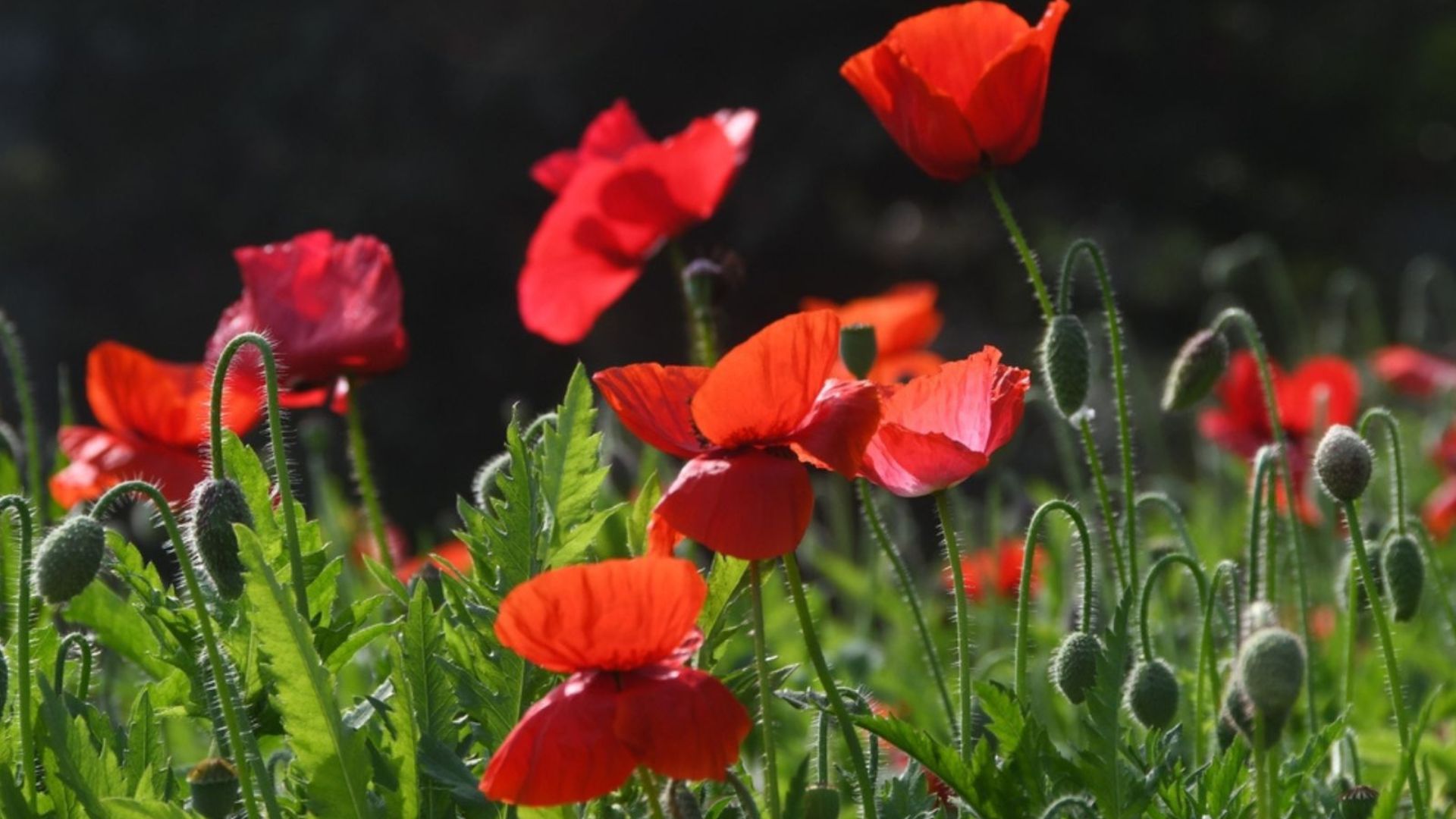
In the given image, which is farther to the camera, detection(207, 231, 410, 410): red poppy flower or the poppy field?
detection(207, 231, 410, 410): red poppy flower

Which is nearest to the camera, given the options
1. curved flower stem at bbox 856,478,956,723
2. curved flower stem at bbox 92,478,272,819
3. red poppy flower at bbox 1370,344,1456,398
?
curved flower stem at bbox 92,478,272,819

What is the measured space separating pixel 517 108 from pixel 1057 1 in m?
5.15

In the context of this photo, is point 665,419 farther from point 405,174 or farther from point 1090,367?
point 405,174

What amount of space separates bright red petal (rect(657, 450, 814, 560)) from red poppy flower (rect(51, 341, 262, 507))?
890 mm

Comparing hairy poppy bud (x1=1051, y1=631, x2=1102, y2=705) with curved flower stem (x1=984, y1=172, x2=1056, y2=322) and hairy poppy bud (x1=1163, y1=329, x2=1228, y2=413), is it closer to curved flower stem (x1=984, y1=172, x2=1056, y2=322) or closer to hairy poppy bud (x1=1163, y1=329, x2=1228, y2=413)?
curved flower stem (x1=984, y1=172, x2=1056, y2=322)

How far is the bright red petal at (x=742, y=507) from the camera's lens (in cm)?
133

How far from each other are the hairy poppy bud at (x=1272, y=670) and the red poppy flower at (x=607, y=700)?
0.35m

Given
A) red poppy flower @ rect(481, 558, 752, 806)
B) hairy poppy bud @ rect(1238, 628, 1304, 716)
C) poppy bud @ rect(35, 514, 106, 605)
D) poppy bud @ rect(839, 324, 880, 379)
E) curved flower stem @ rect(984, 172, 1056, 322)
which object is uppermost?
curved flower stem @ rect(984, 172, 1056, 322)

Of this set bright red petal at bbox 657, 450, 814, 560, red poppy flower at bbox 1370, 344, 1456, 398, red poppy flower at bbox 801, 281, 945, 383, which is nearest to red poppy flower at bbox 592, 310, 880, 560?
bright red petal at bbox 657, 450, 814, 560

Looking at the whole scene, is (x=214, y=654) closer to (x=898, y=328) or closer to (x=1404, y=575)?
(x=1404, y=575)

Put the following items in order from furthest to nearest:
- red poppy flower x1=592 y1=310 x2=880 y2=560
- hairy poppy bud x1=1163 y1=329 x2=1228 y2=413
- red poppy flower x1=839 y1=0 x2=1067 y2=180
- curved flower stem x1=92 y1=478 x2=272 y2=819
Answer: hairy poppy bud x1=1163 y1=329 x2=1228 y2=413
red poppy flower x1=839 y1=0 x2=1067 y2=180
curved flower stem x1=92 y1=478 x2=272 y2=819
red poppy flower x1=592 y1=310 x2=880 y2=560

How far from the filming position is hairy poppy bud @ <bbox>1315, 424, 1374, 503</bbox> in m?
1.61

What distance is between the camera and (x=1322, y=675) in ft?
7.93

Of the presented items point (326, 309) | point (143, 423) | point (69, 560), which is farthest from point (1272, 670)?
point (143, 423)
